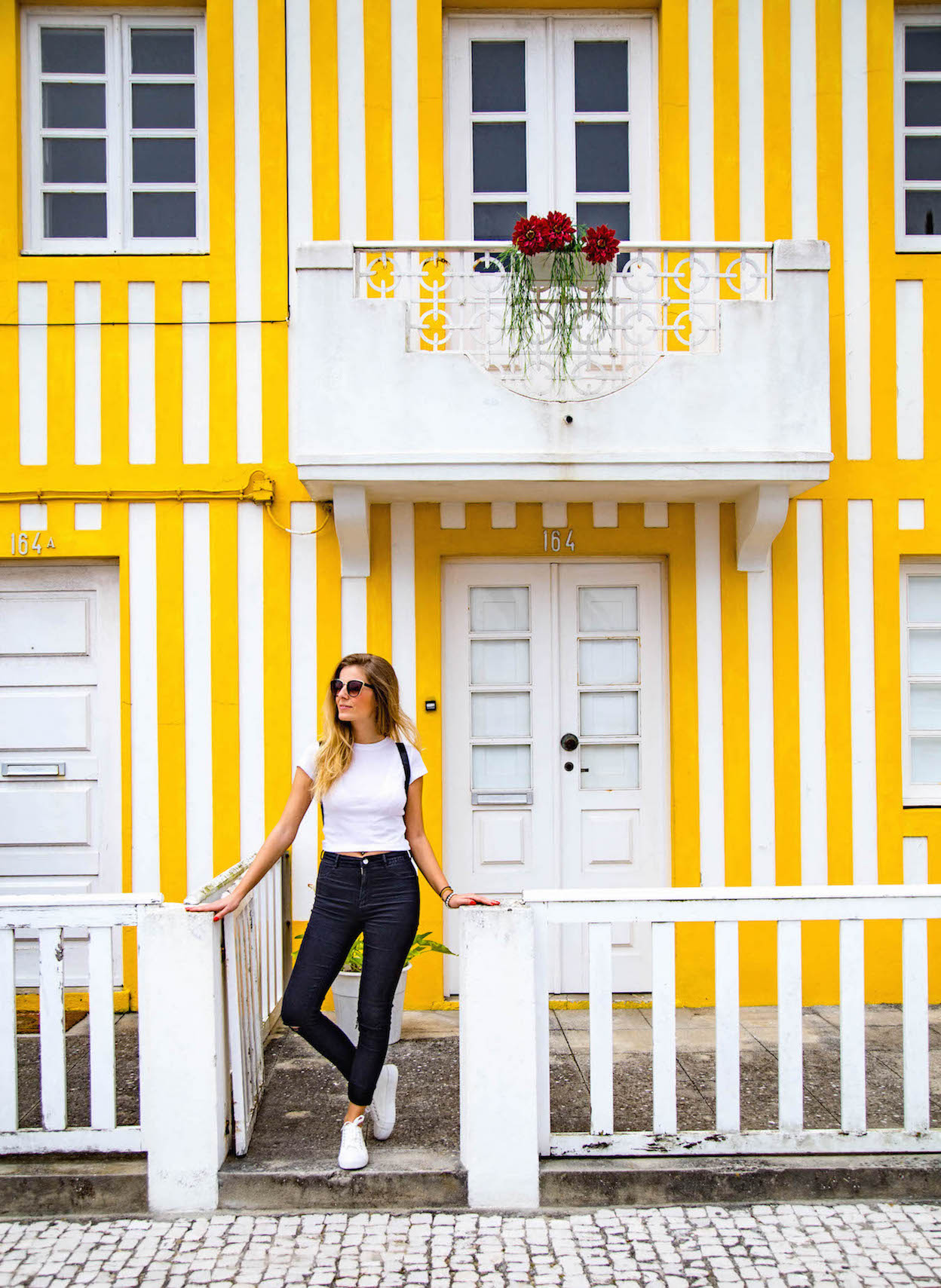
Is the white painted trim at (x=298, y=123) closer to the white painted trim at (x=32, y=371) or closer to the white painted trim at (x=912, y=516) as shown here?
the white painted trim at (x=32, y=371)

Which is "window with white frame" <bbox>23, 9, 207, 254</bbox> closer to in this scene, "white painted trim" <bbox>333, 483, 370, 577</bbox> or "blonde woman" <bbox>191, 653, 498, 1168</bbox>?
"white painted trim" <bbox>333, 483, 370, 577</bbox>

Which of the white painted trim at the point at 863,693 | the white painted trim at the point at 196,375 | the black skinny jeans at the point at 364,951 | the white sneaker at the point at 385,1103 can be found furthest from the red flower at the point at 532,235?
the white sneaker at the point at 385,1103

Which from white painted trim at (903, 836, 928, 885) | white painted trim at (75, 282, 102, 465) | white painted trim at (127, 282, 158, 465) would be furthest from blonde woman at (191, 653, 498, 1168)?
white painted trim at (903, 836, 928, 885)

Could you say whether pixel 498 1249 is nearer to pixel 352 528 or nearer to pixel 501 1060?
pixel 501 1060

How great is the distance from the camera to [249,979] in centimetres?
415

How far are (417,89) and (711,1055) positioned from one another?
17.6 feet

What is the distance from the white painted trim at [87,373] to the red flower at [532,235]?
242 centimetres

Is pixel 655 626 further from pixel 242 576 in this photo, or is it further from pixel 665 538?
pixel 242 576

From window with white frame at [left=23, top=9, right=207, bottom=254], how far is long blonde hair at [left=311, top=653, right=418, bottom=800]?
3307mm

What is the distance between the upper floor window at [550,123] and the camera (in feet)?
19.4

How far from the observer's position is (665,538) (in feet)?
18.9

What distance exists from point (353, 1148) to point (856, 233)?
5.35m

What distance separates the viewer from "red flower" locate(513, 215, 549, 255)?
4891 mm

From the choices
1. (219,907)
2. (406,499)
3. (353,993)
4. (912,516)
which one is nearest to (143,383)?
(406,499)
